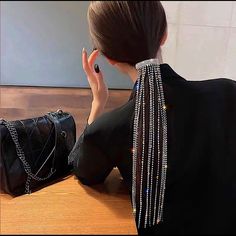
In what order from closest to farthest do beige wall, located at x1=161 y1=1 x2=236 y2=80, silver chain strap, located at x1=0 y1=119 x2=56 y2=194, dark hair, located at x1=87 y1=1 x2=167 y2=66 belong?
1. dark hair, located at x1=87 y1=1 x2=167 y2=66
2. silver chain strap, located at x1=0 y1=119 x2=56 y2=194
3. beige wall, located at x1=161 y1=1 x2=236 y2=80

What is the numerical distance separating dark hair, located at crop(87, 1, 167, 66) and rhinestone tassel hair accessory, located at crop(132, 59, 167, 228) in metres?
0.03

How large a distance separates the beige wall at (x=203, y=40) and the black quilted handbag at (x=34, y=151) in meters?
0.50

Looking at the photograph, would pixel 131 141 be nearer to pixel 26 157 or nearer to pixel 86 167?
pixel 86 167

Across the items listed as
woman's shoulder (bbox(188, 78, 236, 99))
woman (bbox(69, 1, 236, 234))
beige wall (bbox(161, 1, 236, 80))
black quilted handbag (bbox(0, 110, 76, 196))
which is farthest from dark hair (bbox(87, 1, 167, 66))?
beige wall (bbox(161, 1, 236, 80))

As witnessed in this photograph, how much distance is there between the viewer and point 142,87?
65 cm

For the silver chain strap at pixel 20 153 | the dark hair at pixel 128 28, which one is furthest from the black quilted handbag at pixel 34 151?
the dark hair at pixel 128 28

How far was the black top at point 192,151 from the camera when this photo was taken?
650mm

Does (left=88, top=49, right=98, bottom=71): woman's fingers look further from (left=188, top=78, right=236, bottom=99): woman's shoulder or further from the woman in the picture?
(left=188, top=78, right=236, bottom=99): woman's shoulder

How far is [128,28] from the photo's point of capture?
1.99 feet

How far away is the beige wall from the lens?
3.52ft

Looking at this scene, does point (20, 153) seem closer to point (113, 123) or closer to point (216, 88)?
point (113, 123)

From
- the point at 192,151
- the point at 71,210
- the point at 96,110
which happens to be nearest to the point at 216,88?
the point at 192,151

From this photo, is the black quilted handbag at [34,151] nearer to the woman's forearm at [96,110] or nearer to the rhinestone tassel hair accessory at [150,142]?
the woman's forearm at [96,110]

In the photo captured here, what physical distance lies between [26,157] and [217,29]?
0.77 meters
